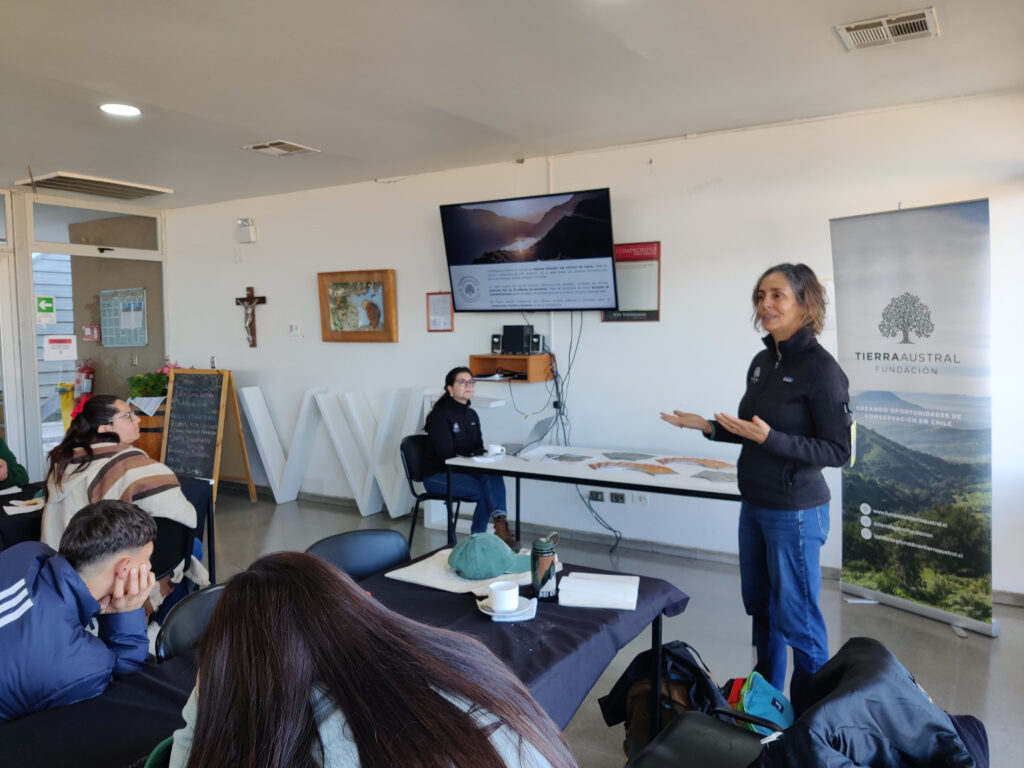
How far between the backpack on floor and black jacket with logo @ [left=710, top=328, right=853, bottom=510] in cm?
65

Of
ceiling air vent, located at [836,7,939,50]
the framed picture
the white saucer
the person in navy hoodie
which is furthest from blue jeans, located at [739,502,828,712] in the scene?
the framed picture

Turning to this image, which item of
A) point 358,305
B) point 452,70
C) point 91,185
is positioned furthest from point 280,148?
point 452,70

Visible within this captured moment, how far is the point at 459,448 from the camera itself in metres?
4.55

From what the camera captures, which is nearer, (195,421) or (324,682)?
(324,682)

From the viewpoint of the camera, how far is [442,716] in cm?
84

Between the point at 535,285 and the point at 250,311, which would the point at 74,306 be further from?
the point at 535,285

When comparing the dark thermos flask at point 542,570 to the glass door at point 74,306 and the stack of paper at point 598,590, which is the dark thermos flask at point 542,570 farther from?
the glass door at point 74,306

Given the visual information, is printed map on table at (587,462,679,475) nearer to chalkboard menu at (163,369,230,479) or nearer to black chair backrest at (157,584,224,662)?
black chair backrest at (157,584,224,662)

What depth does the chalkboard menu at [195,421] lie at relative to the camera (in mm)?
6258

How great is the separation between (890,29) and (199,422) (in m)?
5.84

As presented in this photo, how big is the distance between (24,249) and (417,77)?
453cm

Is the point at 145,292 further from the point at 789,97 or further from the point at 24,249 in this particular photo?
the point at 789,97

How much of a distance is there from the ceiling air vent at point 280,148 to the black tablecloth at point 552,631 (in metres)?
3.33

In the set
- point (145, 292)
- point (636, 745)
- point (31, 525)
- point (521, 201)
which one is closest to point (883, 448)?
point (636, 745)
